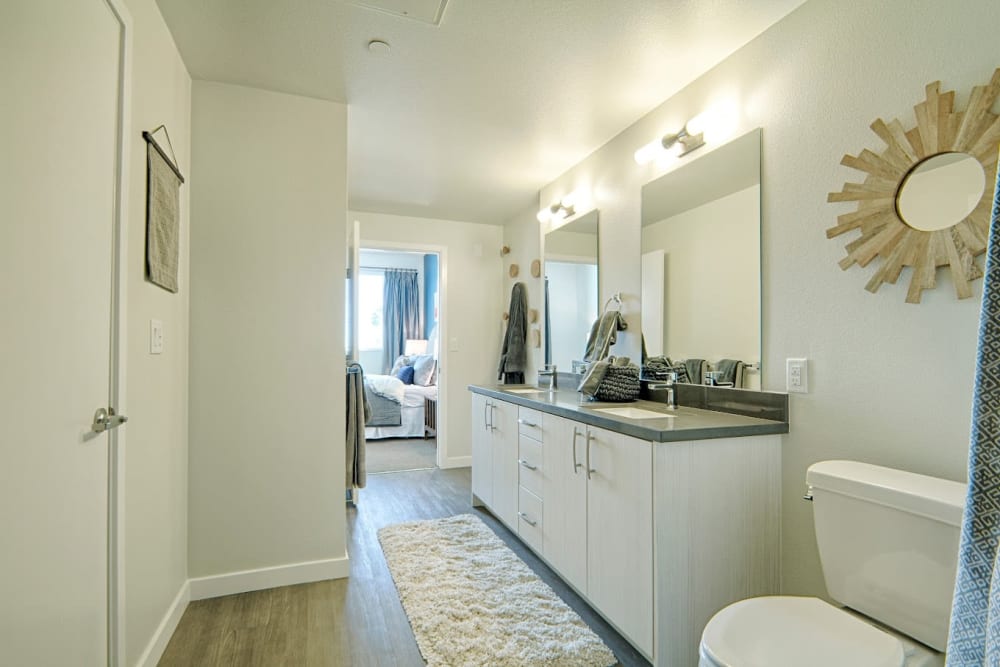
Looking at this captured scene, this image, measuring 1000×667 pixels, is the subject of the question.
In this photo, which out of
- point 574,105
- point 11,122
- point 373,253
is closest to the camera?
point 11,122

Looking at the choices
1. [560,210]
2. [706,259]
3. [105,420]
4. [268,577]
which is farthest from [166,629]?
[560,210]

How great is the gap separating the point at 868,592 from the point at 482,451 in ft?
7.30

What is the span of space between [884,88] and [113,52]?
88.3 inches

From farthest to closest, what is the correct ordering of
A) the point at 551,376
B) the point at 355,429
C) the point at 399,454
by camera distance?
the point at 399,454
the point at 551,376
the point at 355,429

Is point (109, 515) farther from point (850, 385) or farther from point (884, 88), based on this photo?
point (884, 88)

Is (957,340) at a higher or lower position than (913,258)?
lower

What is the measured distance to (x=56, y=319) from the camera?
1073mm

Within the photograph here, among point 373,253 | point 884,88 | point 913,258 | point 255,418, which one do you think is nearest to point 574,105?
point 884,88

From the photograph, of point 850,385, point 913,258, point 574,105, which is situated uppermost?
point 574,105

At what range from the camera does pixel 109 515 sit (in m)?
1.38

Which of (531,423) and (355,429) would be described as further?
(355,429)

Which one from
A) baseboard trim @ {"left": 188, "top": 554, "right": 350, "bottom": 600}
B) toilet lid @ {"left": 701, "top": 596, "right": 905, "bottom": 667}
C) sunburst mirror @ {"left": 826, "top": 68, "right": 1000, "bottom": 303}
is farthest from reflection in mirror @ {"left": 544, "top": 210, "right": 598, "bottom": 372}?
toilet lid @ {"left": 701, "top": 596, "right": 905, "bottom": 667}

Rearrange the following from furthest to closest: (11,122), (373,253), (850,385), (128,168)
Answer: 1. (373,253)
2. (850,385)
3. (128,168)
4. (11,122)

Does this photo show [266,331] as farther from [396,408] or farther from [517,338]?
[396,408]
